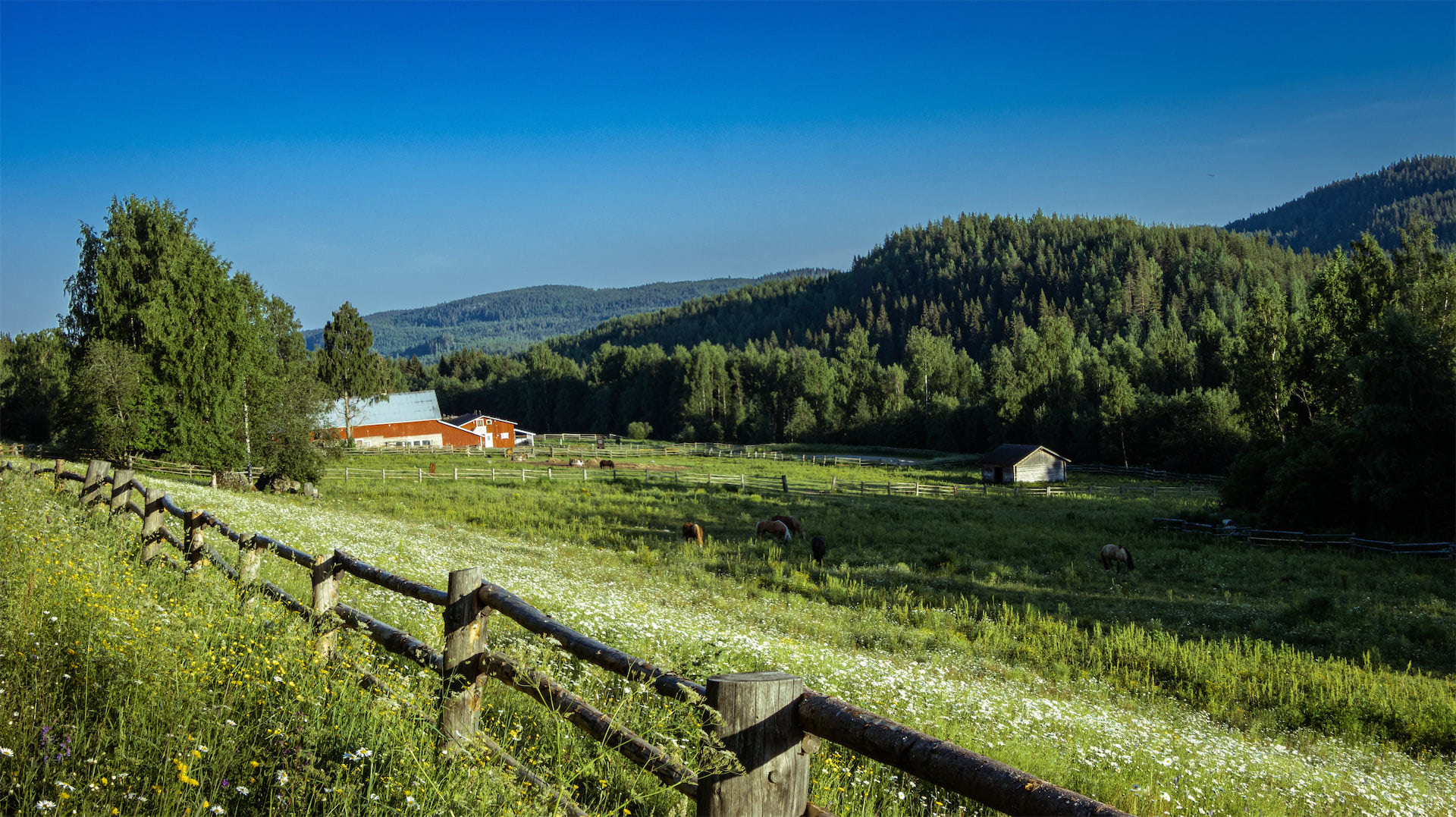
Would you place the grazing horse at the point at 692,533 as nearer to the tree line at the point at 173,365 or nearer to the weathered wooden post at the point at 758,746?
the tree line at the point at 173,365

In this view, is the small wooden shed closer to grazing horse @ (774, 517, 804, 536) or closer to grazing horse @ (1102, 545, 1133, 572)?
grazing horse @ (774, 517, 804, 536)

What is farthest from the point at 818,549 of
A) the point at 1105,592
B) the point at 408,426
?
the point at 408,426

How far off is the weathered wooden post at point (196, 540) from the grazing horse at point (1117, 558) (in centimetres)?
2344

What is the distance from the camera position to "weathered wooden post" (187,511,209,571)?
799cm

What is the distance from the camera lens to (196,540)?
315 inches

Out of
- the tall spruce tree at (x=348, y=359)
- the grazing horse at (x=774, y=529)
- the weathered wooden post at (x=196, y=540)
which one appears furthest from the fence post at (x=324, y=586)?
the tall spruce tree at (x=348, y=359)

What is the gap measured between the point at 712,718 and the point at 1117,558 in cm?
2482

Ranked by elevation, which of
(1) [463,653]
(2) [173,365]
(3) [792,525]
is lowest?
(3) [792,525]

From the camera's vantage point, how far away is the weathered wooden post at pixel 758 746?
2789 millimetres

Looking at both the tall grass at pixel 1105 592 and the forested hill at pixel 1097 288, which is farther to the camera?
the forested hill at pixel 1097 288

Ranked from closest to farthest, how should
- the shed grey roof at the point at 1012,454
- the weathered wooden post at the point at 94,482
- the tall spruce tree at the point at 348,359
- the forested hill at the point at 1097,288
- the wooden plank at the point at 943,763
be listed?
the wooden plank at the point at 943,763
the weathered wooden post at the point at 94,482
the shed grey roof at the point at 1012,454
the tall spruce tree at the point at 348,359
the forested hill at the point at 1097,288

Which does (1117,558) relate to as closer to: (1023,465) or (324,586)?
(324,586)

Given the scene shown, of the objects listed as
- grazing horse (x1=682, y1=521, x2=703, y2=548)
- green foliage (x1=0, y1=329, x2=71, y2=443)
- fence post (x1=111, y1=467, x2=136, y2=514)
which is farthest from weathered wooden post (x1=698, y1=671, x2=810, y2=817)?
green foliage (x1=0, y1=329, x2=71, y2=443)

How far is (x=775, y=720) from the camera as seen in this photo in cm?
284
